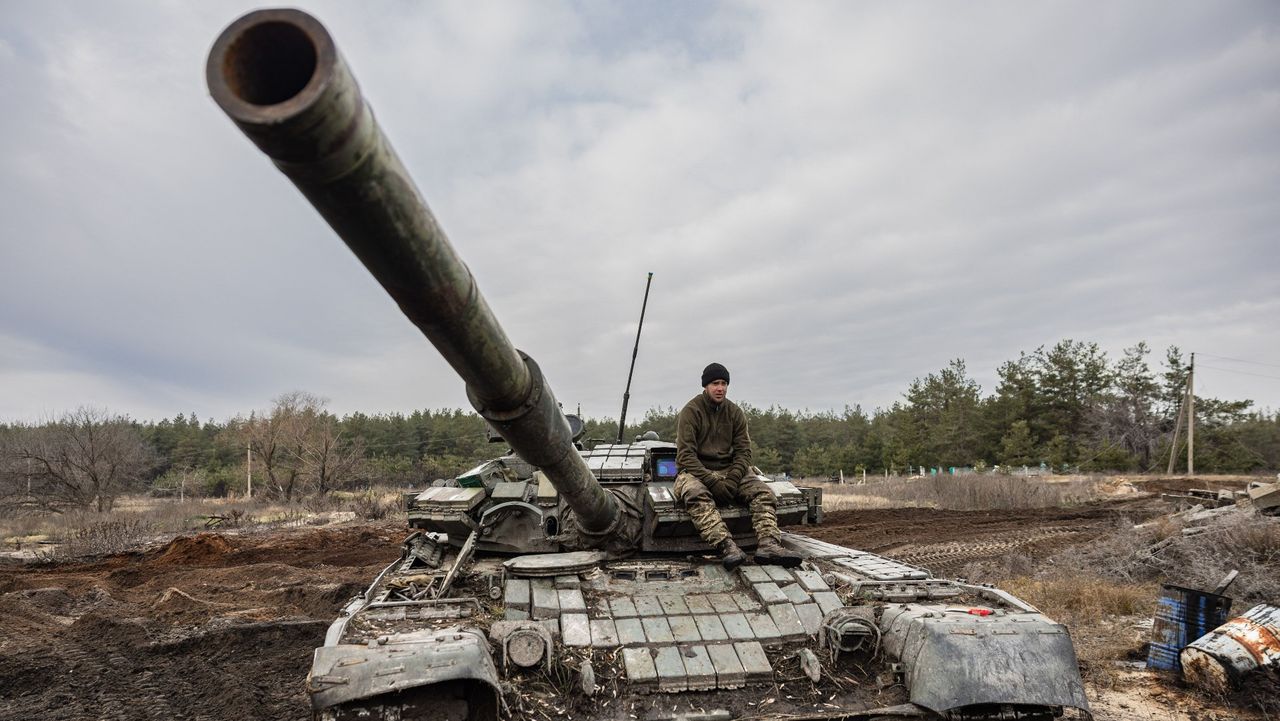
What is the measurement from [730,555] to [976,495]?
2429cm

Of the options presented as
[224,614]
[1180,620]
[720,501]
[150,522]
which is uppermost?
[720,501]

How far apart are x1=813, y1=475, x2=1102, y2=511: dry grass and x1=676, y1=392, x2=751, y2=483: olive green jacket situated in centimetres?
2124

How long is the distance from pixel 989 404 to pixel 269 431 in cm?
4066

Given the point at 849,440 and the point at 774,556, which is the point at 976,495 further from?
the point at 849,440

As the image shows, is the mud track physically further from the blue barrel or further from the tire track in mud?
the blue barrel

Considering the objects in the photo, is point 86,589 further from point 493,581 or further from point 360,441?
point 360,441

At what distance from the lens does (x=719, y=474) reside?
22.4ft

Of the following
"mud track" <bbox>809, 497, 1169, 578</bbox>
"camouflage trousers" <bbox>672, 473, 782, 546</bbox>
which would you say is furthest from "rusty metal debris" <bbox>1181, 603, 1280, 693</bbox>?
"mud track" <bbox>809, 497, 1169, 578</bbox>

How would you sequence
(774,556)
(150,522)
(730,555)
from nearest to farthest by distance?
(730,555)
(774,556)
(150,522)

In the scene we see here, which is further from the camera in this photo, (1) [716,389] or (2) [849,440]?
(2) [849,440]

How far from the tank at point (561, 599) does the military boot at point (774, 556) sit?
80 mm

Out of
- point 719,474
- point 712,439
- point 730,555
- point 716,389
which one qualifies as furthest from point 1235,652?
point 716,389

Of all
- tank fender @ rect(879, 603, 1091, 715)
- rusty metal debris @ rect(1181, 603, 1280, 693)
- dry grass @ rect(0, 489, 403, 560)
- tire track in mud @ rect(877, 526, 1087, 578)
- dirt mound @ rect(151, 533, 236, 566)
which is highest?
tank fender @ rect(879, 603, 1091, 715)

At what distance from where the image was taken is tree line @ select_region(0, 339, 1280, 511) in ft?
119
